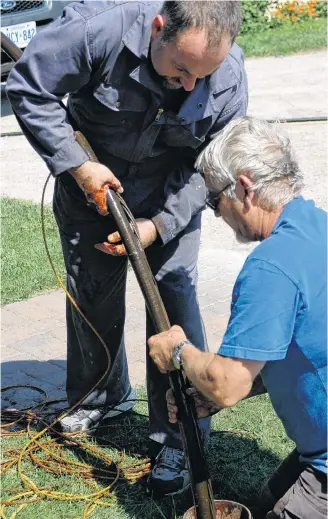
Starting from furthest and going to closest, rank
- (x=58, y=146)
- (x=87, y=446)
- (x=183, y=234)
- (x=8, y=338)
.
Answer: (x=8, y=338) → (x=87, y=446) → (x=183, y=234) → (x=58, y=146)

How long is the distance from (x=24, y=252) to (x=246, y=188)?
13.8ft

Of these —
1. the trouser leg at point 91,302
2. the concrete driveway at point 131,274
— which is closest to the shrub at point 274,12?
the concrete driveway at point 131,274

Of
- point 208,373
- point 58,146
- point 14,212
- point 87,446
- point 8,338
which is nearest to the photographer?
point 208,373

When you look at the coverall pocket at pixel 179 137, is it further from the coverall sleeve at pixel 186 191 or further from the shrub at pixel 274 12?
the shrub at pixel 274 12

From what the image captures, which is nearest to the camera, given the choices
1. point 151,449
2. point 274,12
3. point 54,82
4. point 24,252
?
point 54,82

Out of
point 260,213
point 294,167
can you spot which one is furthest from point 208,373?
point 294,167

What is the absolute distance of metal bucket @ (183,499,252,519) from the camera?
3266 mm

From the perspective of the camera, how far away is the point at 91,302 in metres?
4.16

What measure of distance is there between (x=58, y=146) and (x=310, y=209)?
1230 mm

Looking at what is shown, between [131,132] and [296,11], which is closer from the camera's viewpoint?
[131,132]

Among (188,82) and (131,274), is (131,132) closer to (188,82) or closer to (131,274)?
(188,82)

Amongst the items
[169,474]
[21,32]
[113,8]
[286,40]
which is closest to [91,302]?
[169,474]

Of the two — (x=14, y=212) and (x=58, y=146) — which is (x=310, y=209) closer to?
(x=58, y=146)

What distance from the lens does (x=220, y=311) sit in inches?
224
